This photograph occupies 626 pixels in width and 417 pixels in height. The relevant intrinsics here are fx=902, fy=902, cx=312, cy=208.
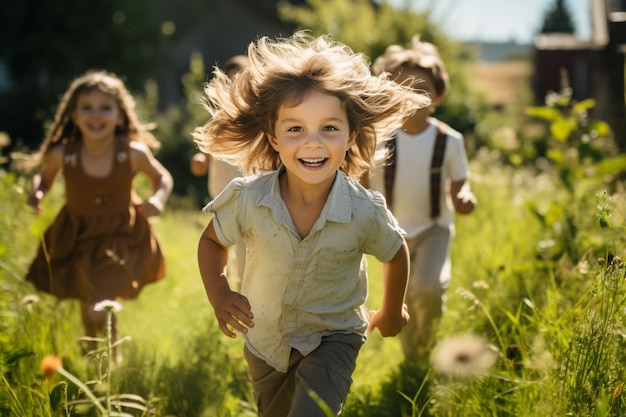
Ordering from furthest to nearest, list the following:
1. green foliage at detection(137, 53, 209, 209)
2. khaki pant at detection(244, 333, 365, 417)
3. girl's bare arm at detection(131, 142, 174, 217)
A: 1. green foliage at detection(137, 53, 209, 209)
2. girl's bare arm at detection(131, 142, 174, 217)
3. khaki pant at detection(244, 333, 365, 417)

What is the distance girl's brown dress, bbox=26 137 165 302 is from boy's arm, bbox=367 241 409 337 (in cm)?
209

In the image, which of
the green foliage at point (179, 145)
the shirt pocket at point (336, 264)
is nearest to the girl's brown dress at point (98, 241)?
the shirt pocket at point (336, 264)

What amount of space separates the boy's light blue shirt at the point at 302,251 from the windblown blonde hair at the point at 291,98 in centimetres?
23

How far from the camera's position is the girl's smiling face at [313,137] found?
3.07 meters

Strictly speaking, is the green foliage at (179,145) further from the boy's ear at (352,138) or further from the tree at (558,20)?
the tree at (558,20)

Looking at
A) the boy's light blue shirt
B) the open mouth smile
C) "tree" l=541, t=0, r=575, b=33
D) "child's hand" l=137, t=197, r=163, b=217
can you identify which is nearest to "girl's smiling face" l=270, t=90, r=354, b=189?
the open mouth smile

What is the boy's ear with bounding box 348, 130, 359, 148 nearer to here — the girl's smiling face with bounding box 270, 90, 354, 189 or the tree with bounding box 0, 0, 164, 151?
the girl's smiling face with bounding box 270, 90, 354, 189

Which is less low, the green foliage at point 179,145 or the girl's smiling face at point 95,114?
the girl's smiling face at point 95,114

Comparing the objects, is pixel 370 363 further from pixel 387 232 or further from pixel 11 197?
pixel 11 197

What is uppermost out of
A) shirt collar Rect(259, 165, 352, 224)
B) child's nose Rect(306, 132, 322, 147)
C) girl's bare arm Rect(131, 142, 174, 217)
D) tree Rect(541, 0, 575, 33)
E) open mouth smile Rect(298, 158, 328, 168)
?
tree Rect(541, 0, 575, 33)

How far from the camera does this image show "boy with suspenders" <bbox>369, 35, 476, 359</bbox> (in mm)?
4883

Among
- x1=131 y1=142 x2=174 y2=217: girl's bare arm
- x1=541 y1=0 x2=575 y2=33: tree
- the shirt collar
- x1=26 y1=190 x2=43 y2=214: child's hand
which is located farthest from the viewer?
x1=541 y1=0 x2=575 y2=33: tree

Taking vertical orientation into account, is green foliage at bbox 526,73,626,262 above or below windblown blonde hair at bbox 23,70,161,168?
below

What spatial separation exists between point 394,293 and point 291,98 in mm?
776
